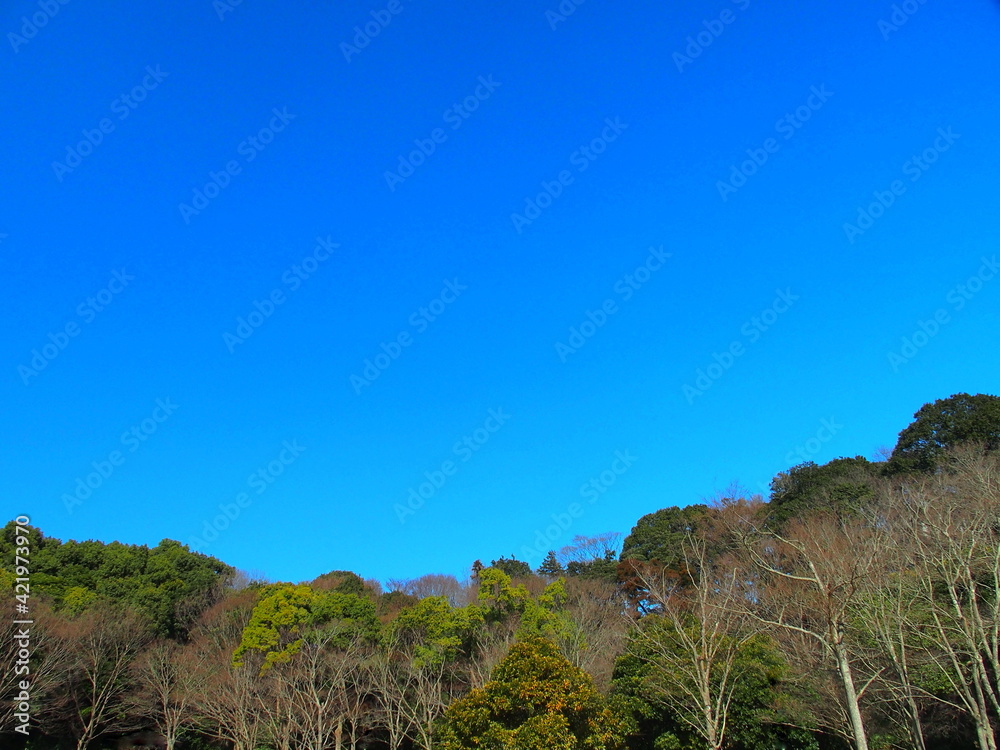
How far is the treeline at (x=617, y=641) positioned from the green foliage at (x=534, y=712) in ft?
0.17

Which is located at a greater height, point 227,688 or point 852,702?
point 227,688

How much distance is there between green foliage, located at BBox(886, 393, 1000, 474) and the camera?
106 ft

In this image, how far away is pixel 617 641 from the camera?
27.9m

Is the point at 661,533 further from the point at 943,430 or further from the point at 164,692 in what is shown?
the point at 164,692

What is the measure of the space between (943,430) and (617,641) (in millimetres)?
19042

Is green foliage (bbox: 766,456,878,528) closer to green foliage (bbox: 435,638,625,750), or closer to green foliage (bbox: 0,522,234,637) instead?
green foliage (bbox: 435,638,625,750)

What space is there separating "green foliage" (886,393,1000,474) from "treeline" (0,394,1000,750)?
0.36 feet

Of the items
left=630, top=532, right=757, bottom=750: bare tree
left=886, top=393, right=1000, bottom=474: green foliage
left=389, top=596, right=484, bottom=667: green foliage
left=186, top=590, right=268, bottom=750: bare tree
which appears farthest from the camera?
left=886, top=393, right=1000, bottom=474: green foliage

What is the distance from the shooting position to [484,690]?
17.6m

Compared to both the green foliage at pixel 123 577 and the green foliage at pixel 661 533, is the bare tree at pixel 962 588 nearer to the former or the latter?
the green foliage at pixel 661 533

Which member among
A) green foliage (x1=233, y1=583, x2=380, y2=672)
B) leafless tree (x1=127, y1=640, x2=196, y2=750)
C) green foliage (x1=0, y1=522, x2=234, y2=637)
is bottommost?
leafless tree (x1=127, y1=640, x2=196, y2=750)

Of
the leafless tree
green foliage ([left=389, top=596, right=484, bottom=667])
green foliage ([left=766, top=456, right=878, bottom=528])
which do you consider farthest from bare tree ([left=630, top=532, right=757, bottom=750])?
the leafless tree

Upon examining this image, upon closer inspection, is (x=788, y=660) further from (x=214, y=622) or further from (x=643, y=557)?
(x=214, y=622)

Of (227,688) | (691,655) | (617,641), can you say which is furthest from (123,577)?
(691,655)
